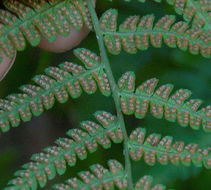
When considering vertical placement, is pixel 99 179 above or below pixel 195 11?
below

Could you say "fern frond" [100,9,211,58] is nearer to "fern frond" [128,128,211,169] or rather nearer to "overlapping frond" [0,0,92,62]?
"overlapping frond" [0,0,92,62]

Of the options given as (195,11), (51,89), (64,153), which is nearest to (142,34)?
(195,11)

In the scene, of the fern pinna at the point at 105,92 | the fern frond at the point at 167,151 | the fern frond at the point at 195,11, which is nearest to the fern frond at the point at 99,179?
the fern pinna at the point at 105,92

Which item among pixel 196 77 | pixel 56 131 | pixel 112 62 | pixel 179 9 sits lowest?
pixel 56 131

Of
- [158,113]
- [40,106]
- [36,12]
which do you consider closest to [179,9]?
[158,113]

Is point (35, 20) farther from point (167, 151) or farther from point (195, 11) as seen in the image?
point (167, 151)

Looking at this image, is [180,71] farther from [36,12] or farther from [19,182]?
[19,182]

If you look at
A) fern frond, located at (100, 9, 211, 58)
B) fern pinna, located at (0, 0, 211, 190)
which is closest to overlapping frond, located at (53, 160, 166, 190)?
fern pinna, located at (0, 0, 211, 190)

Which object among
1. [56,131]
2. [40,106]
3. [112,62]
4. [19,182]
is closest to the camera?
[19,182]
